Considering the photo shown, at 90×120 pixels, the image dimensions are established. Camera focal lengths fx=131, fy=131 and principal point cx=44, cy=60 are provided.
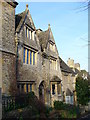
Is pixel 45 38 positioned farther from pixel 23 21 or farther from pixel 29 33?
pixel 23 21

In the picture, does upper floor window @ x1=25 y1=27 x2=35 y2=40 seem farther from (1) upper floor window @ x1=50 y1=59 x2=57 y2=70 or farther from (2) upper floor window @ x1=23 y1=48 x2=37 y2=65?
(1) upper floor window @ x1=50 y1=59 x2=57 y2=70

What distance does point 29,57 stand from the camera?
1246cm

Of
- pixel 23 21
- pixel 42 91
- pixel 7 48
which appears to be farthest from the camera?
pixel 42 91

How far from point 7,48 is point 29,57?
3248 mm

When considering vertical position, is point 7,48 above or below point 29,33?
below

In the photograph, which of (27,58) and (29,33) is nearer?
(27,58)

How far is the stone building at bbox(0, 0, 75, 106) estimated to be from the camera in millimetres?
9562

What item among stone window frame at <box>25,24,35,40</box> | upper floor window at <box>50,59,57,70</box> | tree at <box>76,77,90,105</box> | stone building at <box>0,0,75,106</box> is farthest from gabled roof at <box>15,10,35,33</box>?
tree at <box>76,77,90,105</box>

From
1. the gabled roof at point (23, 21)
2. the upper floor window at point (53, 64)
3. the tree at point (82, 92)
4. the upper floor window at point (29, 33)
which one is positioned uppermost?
the gabled roof at point (23, 21)

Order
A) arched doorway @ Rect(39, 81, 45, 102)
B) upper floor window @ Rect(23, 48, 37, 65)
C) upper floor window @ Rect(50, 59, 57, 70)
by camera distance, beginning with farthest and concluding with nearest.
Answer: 1. upper floor window @ Rect(50, 59, 57, 70)
2. arched doorway @ Rect(39, 81, 45, 102)
3. upper floor window @ Rect(23, 48, 37, 65)

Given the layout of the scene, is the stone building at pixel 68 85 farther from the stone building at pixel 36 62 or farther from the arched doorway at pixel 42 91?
the arched doorway at pixel 42 91

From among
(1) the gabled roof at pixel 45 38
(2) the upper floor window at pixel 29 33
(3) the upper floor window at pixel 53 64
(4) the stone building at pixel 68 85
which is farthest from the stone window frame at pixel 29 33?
(4) the stone building at pixel 68 85

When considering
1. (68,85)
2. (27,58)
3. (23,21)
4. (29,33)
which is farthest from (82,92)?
(23,21)

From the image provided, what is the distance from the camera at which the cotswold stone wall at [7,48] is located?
9.02 m
